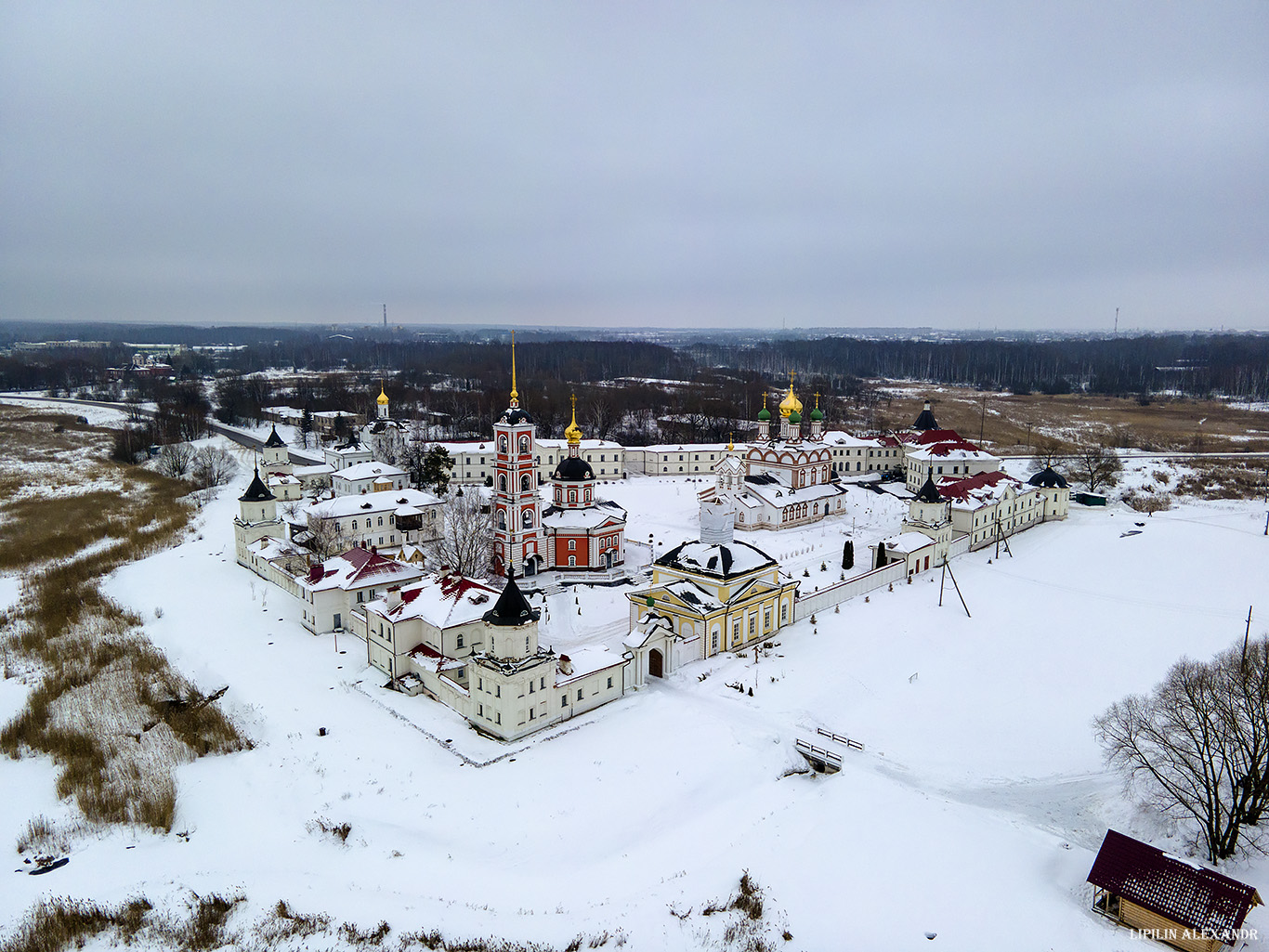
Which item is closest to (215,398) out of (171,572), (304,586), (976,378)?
(171,572)

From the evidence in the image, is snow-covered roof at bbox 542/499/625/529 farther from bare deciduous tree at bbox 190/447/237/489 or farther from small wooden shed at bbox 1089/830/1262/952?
bare deciduous tree at bbox 190/447/237/489

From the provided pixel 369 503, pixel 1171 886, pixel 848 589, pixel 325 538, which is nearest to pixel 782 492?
pixel 848 589

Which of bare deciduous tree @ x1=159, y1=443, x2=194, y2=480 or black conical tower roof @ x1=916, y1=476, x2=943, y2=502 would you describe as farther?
bare deciduous tree @ x1=159, y1=443, x2=194, y2=480

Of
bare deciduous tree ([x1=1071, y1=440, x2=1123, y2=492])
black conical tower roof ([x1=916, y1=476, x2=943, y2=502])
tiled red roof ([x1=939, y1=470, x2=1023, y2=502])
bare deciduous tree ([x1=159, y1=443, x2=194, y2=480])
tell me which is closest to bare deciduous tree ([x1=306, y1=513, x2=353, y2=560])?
bare deciduous tree ([x1=159, y1=443, x2=194, y2=480])

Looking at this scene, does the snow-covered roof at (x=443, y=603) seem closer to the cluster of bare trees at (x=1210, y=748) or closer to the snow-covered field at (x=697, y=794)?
the snow-covered field at (x=697, y=794)

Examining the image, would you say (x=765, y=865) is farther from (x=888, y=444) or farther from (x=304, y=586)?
(x=888, y=444)

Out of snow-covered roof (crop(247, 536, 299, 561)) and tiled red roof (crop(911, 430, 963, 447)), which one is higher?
tiled red roof (crop(911, 430, 963, 447))

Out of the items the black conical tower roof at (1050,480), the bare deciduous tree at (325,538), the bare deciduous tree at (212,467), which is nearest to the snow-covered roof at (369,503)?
the bare deciduous tree at (325,538)
